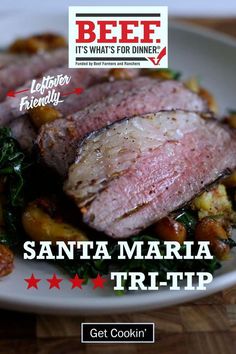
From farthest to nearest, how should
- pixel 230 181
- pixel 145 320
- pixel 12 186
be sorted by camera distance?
1. pixel 230 181
2. pixel 12 186
3. pixel 145 320

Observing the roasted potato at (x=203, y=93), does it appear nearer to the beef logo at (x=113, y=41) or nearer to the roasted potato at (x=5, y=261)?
the beef logo at (x=113, y=41)

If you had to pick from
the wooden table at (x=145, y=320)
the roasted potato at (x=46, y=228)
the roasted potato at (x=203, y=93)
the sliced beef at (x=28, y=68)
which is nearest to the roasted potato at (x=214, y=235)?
the wooden table at (x=145, y=320)

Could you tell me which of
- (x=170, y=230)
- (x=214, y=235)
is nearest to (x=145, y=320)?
(x=170, y=230)

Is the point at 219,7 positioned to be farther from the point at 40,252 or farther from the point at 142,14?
the point at 40,252

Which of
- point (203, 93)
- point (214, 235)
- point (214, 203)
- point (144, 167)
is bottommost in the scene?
point (214, 235)

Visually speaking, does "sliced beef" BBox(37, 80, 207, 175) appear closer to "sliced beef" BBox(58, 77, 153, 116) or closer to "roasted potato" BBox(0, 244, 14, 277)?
"sliced beef" BBox(58, 77, 153, 116)

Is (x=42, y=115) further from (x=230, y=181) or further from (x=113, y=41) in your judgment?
(x=230, y=181)

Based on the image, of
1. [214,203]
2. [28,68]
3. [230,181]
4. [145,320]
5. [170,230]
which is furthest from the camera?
[28,68]
